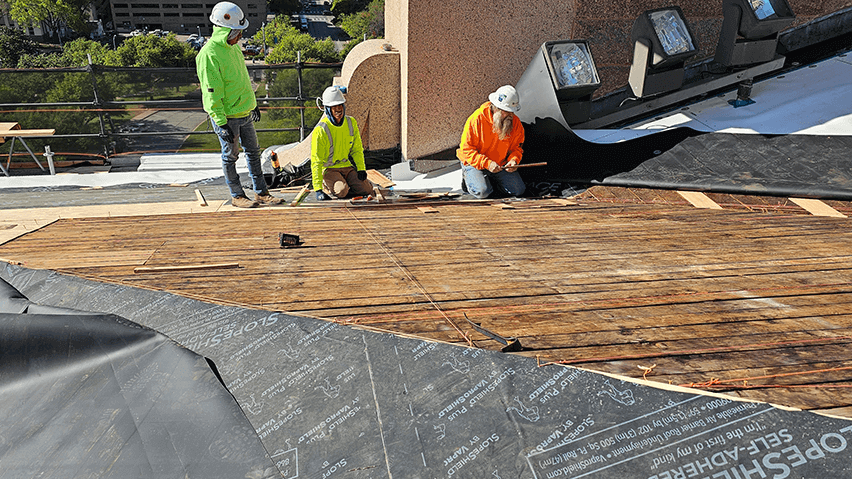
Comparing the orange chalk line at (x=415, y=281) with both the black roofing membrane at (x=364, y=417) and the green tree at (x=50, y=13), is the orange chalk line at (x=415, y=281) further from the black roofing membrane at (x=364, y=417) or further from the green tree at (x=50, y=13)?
the green tree at (x=50, y=13)

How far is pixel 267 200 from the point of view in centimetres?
567

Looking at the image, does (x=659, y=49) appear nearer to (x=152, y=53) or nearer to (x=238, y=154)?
(x=238, y=154)

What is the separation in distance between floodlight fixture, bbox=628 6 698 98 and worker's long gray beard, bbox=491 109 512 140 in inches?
69.6

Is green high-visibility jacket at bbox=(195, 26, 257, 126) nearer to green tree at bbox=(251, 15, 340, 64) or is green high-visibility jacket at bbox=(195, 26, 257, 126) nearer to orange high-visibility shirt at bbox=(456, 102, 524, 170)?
orange high-visibility shirt at bbox=(456, 102, 524, 170)

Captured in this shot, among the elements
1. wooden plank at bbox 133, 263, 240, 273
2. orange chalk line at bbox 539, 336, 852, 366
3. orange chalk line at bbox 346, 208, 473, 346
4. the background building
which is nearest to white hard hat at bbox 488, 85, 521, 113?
orange chalk line at bbox 346, 208, 473, 346

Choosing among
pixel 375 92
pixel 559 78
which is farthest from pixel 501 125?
pixel 375 92

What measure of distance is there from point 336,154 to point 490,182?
5.63 ft

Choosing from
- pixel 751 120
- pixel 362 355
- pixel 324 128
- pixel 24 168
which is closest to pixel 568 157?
pixel 751 120

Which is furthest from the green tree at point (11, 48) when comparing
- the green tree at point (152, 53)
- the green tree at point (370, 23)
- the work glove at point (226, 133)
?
the work glove at point (226, 133)

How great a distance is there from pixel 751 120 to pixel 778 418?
5558 mm

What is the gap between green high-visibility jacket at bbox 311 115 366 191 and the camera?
574 centimetres

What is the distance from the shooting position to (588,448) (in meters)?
1.71

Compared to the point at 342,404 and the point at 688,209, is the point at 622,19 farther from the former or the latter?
the point at 342,404

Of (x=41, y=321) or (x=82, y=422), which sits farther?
(x=41, y=321)
